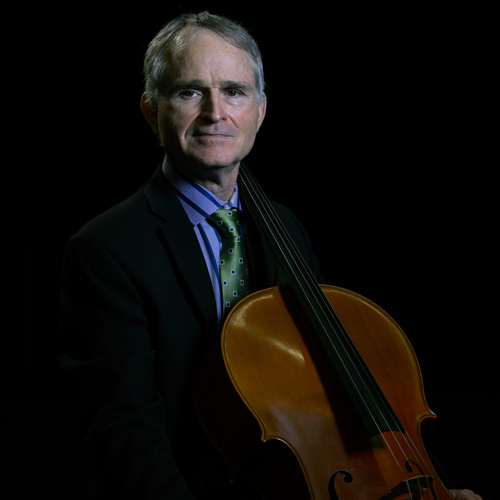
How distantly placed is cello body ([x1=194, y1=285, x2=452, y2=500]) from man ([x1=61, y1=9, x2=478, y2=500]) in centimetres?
13

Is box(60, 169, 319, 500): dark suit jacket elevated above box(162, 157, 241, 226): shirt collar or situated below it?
below

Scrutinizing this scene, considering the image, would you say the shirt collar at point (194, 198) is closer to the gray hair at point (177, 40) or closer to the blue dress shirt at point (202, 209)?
the blue dress shirt at point (202, 209)

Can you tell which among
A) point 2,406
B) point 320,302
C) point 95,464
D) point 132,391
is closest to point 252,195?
point 320,302

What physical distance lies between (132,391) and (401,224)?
7.63 ft

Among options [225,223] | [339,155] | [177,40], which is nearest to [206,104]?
[177,40]

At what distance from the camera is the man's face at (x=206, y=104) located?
5.05ft

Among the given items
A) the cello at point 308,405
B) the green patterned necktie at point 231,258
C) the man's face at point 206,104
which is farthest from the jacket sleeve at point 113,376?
the man's face at point 206,104

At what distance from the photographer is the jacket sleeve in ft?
4.24

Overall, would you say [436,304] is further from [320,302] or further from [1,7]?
[1,7]

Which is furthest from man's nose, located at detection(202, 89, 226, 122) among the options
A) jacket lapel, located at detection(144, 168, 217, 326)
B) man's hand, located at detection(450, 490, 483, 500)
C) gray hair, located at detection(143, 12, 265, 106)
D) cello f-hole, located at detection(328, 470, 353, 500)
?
man's hand, located at detection(450, 490, 483, 500)

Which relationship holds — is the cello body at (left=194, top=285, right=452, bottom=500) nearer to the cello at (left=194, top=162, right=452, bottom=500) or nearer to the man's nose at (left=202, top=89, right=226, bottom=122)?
the cello at (left=194, top=162, right=452, bottom=500)

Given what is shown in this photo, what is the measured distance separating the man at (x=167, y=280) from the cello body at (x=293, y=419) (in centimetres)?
13

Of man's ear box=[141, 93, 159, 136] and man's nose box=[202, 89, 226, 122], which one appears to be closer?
man's nose box=[202, 89, 226, 122]

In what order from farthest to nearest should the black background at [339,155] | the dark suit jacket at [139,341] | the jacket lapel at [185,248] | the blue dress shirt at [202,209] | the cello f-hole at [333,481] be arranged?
the black background at [339,155]
the blue dress shirt at [202,209]
the jacket lapel at [185,248]
the dark suit jacket at [139,341]
the cello f-hole at [333,481]
